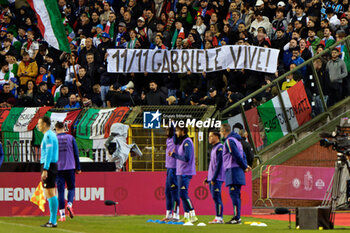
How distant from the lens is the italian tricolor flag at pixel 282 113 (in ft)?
69.9

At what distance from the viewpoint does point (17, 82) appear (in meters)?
27.1

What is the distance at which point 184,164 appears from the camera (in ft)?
53.4

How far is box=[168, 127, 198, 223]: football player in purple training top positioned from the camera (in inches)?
639

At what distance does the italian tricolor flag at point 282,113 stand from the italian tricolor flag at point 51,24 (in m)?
5.93

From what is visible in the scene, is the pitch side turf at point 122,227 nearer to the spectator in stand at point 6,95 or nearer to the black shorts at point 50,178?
the black shorts at point 50,178

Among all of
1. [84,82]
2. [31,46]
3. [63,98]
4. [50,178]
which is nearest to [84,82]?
[84,82]

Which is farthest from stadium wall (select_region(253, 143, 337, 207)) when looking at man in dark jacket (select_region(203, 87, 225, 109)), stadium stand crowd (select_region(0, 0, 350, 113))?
man in dark jacket (select_region(203, 87, 225, 109))

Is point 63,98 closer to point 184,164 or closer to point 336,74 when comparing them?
point 336,74

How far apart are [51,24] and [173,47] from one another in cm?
382

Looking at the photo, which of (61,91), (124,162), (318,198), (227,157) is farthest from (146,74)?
(227,157)

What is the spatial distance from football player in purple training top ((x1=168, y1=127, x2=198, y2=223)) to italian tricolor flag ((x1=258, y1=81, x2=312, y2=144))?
5258 mm

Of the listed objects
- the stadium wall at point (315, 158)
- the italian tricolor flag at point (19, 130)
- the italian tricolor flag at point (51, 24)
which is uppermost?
the italian tricolor flag at point (51, 24)

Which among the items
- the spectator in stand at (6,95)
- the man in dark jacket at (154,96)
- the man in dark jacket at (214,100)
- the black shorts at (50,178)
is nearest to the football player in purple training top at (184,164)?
the black shorts at (50,178)

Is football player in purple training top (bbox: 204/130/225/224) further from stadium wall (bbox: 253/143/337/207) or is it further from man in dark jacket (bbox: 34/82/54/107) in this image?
man in dark jacket (bbox: 34/82/54/107)
